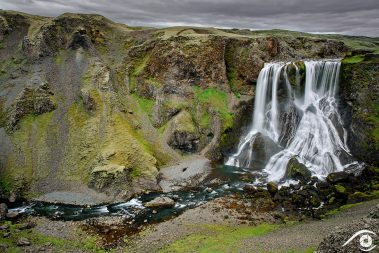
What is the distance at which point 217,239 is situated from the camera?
2881cm

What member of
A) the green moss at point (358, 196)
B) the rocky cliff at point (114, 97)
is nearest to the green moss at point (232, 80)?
the rocky cliff at point (114, 97)


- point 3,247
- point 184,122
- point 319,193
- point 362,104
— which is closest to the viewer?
point 3,247

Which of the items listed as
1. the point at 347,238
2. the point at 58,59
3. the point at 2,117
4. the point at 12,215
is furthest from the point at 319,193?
the point at 58,59

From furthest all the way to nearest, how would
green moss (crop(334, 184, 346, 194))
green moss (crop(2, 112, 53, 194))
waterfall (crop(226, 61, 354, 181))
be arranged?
waterfall (crop(226, 61, 354, 181))
green moss (crop(2, 112, 53, 194))
green moss (crop(334, 184, 346, 194))

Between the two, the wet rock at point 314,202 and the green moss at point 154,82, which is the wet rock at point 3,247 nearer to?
the wet rock at point 314,202

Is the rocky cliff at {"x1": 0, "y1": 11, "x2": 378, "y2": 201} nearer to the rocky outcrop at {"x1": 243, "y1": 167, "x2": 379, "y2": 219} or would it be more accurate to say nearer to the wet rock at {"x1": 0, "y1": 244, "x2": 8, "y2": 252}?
the rocky outcrop at {"x1": 243, "y1": 167, "x2": 379, "y2": 219}

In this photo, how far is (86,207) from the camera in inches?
1487

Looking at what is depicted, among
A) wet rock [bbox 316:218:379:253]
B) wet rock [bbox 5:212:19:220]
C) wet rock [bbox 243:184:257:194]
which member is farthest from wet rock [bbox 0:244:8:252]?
wet rock [bbox 243:184:257:194]

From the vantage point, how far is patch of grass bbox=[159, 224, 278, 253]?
88.0 feet

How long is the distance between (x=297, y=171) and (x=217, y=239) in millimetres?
17661

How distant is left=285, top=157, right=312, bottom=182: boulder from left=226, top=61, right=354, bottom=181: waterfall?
1.28m

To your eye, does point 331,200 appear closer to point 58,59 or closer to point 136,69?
point 136,69

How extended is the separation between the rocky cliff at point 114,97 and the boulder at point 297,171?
9110 mm

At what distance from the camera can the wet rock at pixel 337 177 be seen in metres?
39.1
